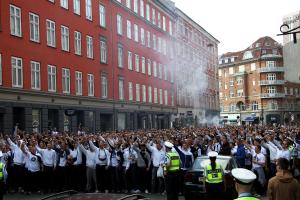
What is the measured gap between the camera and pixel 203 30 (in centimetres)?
7794

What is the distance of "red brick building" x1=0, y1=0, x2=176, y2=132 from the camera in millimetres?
28844

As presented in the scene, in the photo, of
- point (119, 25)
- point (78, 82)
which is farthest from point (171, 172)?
point (119, 25)

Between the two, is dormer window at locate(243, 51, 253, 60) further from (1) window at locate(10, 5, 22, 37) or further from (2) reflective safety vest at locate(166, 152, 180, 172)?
(2) reflective safety vest at locate(166, 152, 180, 172)

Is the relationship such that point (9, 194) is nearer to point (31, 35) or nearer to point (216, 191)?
point (216, 191)

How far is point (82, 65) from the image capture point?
3731 cm

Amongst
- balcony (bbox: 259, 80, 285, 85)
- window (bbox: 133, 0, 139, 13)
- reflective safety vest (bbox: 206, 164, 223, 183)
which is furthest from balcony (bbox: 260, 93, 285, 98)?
reflective safety vest (bbox: 206, 164, 223, 183)

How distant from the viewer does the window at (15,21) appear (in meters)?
28.6

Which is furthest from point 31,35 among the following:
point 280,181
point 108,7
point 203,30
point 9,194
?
point 203,30

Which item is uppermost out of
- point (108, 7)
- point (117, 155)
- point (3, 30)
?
point (108, 7)

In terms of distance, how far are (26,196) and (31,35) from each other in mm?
16959

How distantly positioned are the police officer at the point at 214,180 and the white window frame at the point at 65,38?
25273mm

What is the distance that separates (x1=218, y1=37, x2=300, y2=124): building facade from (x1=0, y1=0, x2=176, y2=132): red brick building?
50195mm

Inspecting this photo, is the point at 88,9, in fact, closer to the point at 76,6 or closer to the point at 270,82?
the point at 76,6

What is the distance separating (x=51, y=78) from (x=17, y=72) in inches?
157
